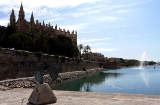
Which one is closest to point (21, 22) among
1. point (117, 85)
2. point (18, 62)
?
point (18, 62)

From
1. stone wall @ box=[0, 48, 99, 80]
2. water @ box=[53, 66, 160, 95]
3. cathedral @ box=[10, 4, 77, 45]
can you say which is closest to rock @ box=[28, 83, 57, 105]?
stone wall @ box=[0, 48, 99, 80]

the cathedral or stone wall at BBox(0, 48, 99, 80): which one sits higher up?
the cathedral

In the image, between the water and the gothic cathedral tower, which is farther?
the gothic cathedral tower

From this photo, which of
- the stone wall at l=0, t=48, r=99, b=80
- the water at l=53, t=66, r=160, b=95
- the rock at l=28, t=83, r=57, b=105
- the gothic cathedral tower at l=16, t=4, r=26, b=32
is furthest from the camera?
the gothic cathedral tower at l=16, t=4, r=26, b=32

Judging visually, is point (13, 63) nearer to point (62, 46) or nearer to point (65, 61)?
point (65, 61)

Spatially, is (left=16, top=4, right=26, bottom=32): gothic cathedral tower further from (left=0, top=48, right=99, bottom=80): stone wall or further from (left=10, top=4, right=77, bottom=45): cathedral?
(left=0, top=48, right=99, bottom=80): stone wall

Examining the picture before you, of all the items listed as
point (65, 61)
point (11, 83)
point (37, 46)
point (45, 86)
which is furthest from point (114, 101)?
point (37, 46)

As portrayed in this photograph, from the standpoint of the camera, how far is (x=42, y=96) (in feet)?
23.7

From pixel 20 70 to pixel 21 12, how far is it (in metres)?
55.4

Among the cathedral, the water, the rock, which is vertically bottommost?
the water

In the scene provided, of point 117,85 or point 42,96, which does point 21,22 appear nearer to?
point 117,85

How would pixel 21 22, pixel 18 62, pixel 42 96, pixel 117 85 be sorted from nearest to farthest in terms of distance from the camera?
pixel 42 96, pixel 18 62, pixel 117 85, pixel 21 22

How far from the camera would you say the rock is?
23.3ft

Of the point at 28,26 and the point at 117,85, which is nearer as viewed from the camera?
the point at 117,85
